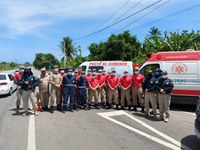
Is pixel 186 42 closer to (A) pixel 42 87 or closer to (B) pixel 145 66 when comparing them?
(B) pixel 145 66

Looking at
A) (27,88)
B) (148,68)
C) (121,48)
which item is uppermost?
(121,48)

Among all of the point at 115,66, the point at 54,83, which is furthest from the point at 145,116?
the point at 115,66

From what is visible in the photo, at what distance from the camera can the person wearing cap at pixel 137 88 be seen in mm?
8359

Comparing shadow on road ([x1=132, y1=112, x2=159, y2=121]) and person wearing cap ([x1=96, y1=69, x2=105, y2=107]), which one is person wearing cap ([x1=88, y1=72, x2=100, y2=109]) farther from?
shadow on road ([x1=132, y1=112, x2=159, y2=121])

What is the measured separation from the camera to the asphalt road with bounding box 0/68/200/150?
481 centimetres

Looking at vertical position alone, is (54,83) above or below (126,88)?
above

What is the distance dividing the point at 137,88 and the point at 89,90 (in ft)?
6.79

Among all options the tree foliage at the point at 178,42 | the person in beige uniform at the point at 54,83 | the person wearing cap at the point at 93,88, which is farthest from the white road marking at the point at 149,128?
the tree foliage at the point at 178,42

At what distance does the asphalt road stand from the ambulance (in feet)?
2.73

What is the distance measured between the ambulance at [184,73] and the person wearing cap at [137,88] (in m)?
1.30

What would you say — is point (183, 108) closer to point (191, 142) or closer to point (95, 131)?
A: point (191, 142)

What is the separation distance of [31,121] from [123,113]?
3444 millimetres

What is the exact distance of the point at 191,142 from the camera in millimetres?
5082

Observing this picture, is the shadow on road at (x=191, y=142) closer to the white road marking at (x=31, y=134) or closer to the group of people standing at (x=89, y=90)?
the group of people standing at (x=89, y=90)
